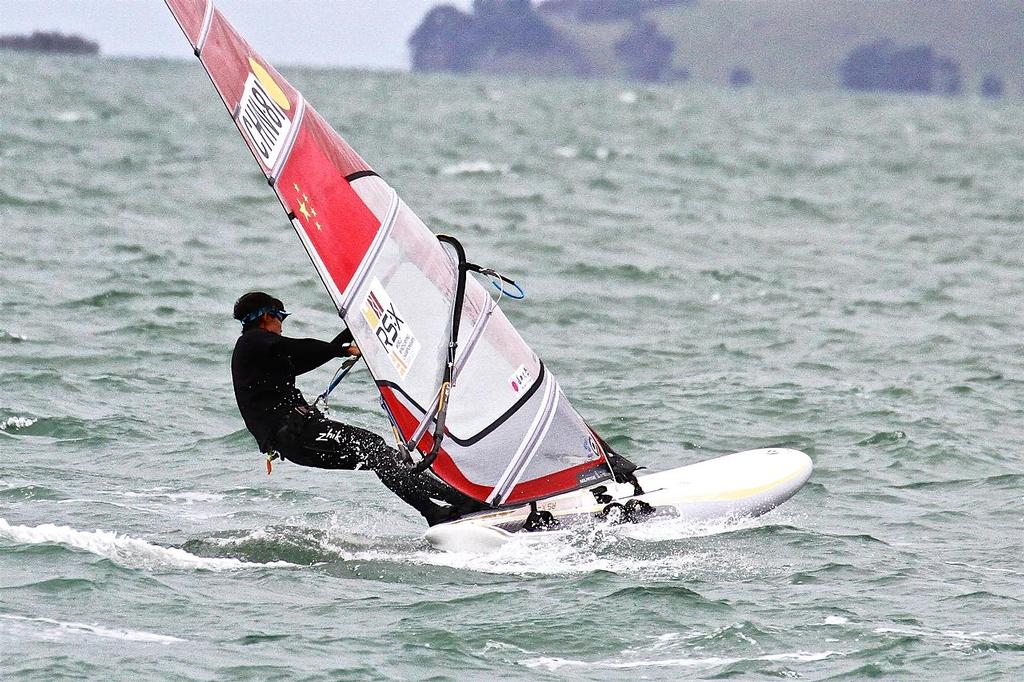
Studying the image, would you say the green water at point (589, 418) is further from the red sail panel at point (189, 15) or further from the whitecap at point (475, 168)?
the whitecap at point (475, 168)

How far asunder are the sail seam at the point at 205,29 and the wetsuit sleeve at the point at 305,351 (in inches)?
69.4

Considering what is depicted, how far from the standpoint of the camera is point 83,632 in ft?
23.0

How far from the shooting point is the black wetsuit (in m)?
8.45

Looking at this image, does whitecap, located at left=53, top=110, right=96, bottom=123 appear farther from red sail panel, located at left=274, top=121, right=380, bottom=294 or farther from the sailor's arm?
the sailor's arm

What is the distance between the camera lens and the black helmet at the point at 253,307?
27.8ft

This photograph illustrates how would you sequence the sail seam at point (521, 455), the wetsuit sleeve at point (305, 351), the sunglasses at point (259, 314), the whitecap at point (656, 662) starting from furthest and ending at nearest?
the sail seam at point (521, 455)
the sunglasses at point (259, 314)
the wetsuit sleeve at point (305, 351)
the whitecap at point (656, 662)

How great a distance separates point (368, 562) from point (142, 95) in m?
57.1

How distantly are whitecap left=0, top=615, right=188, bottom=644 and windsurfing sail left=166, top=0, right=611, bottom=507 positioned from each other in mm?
2079

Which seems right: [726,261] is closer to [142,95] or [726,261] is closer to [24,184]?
[24,184]

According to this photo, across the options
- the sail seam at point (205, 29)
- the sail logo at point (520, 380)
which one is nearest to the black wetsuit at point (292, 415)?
the sail logo at point (520, 380)

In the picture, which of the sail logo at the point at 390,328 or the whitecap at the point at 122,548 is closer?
the whitecap at the point at 122,548

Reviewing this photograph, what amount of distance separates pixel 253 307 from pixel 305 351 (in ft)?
1.26

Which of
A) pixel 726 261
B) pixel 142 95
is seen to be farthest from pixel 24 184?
pixel 142 95

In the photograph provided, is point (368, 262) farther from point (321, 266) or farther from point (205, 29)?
point (205, 29)
